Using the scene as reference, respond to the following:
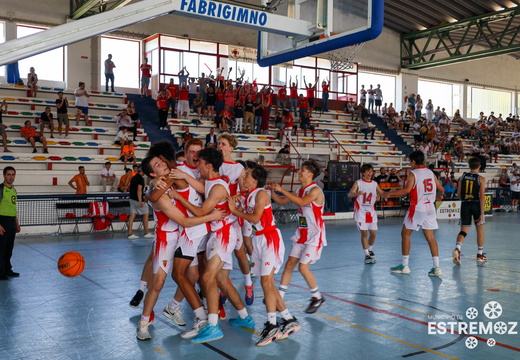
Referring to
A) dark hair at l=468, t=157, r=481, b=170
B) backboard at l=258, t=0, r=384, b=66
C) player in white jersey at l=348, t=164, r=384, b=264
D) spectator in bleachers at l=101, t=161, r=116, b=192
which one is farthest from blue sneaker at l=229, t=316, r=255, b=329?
spectator in bleachers at l=101, t=161, r=116, b=192

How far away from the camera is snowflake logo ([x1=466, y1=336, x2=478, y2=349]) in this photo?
5148mm

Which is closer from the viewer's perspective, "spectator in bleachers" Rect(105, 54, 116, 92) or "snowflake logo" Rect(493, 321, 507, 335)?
"snowflake logo" Rect(493, 321, 507, 335)

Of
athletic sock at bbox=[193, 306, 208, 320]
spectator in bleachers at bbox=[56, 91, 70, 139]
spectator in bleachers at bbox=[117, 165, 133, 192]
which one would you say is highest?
spectator in bleachers at bbox=[56, 91, 70, 139]

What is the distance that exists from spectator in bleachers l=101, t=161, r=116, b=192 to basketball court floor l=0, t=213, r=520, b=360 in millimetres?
6416

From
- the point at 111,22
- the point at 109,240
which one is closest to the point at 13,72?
the point at 109,240

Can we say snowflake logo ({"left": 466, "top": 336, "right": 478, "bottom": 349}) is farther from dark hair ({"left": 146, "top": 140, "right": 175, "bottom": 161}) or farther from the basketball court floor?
dark hair ({"left": 146, "top": 140, "right": 175, "bottom": 161})

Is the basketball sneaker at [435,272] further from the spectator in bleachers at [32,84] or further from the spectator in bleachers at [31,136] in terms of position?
the spectator in bleachers at [32,84]

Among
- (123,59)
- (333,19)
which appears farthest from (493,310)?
(123,59)

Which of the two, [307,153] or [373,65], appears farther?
[373,65]

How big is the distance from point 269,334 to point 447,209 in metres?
17.3

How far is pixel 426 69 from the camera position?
37.0 meters

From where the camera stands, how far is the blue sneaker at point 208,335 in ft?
17.1

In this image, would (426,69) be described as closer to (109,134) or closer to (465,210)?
(109,134)

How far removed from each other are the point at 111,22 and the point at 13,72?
22.2 m
